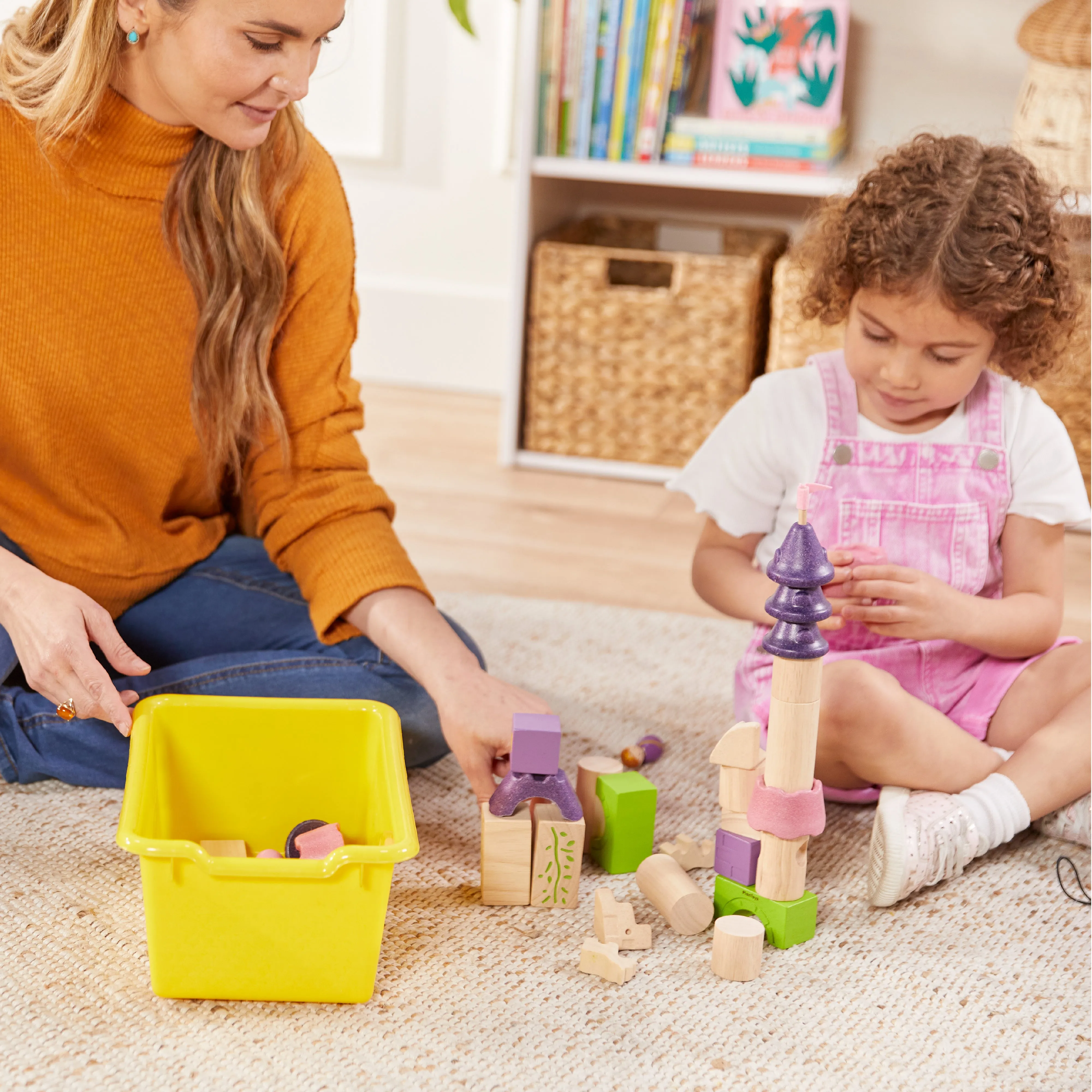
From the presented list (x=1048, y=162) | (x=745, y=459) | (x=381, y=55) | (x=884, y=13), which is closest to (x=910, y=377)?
(x=745, y=459)

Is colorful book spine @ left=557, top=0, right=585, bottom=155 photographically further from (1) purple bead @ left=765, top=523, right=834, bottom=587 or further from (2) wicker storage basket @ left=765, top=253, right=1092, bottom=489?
(1) purple bead @ left=765, top=523, right=834, bottom=587

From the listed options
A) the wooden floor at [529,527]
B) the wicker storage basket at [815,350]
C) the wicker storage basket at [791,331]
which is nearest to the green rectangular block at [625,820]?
the wooden floor at [529,527]

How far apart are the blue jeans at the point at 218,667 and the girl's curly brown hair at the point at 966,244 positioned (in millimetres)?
474

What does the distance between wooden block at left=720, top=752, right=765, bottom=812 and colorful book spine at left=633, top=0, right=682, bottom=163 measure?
128 cm

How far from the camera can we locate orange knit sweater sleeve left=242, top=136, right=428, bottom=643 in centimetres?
109

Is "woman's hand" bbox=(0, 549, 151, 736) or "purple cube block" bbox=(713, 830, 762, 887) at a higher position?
"woman's hand" bbox=(0, 549, 151, 736)

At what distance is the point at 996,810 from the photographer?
1.06 meters

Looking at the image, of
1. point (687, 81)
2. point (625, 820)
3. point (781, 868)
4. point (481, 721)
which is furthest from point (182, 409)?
point (687, 81)

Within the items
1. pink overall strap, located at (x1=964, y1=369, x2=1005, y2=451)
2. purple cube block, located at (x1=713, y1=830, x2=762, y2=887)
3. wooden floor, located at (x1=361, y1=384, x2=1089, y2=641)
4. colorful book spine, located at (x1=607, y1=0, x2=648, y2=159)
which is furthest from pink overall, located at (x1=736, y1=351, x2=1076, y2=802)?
colorful book spine, located at (x1=607, y1=0, x2=648, y2=159)

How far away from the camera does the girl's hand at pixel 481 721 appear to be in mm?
952

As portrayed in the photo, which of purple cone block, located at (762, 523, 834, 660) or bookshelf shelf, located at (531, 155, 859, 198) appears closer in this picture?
purple cone block, located at (762, 523, 834, 660)

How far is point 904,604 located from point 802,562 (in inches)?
10.3

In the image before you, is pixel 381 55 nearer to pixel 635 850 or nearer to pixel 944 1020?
pixel 635 850

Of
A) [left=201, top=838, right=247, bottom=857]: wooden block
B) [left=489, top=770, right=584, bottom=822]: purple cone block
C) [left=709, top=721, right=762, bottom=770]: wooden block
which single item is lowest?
[left=201, top=838, right=247, bottom=857]: wooden block
